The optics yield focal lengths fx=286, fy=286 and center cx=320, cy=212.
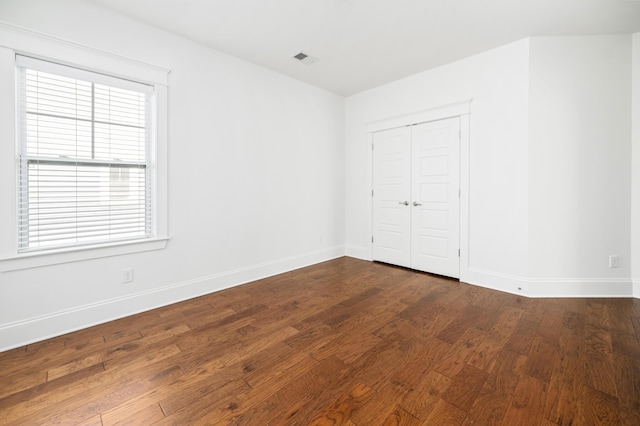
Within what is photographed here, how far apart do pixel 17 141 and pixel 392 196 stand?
424 cm

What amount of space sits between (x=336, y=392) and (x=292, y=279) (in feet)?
7.32

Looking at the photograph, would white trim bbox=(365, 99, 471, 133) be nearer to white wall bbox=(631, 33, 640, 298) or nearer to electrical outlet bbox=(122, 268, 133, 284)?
white wall bbox=(631, 33, 640, 298)

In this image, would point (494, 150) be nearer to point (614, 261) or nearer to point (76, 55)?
point (614, 261)

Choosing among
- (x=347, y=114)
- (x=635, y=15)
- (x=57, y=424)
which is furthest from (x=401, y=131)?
(x=57, y=424)

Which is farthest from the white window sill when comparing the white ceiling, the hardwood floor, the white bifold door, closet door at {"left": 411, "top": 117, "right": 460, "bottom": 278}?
closet door at {"left": 411, "top": 117, "right": 460, "bottom": 278}

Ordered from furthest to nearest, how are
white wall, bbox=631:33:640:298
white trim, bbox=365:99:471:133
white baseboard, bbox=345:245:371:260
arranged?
1. white baseboard, bbox=345:245:371:260
2. white trim, bbox=365:99:471:133
3. white wall, bbox=631:33:640:298

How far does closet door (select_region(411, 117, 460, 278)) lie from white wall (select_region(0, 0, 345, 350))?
1437mm

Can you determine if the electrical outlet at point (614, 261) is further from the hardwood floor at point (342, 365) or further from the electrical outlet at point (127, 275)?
the electrical outlet at point (127, 275)

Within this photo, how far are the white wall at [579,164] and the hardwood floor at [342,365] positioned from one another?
1.33 feet

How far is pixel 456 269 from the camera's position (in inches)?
151

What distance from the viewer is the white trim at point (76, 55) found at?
2.20 m

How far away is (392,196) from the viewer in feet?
15.0

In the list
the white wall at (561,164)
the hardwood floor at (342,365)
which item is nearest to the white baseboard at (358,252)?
the hardwood floor at (342,365)

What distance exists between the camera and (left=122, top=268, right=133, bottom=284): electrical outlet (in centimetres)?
278
